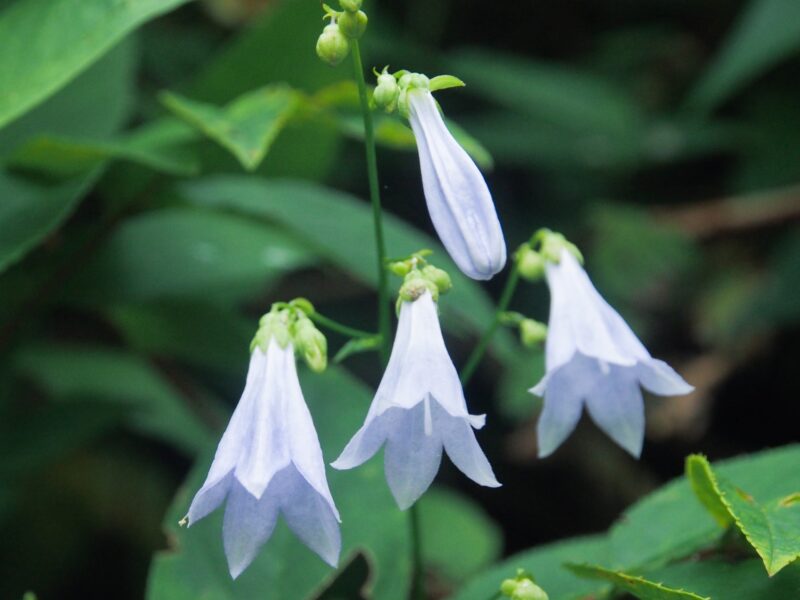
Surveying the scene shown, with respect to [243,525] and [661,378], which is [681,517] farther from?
[243,525]

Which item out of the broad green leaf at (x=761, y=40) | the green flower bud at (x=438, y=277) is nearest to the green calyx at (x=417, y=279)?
the green flower bud at (x=438, y=277)

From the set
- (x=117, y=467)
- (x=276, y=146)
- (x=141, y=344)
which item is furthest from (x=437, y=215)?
(x=117, y=467)

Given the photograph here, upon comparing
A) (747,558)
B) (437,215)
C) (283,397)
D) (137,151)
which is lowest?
(747,558)

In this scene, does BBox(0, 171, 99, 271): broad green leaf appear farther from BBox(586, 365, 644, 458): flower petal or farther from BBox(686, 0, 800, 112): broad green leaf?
BBox(686, 0, 800, 112): broad green leaf

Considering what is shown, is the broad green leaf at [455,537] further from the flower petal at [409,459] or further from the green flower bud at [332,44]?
the green flower bud at [332,44]

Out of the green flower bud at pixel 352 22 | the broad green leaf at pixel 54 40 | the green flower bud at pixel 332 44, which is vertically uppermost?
the broad green leaf at pixel 54 40

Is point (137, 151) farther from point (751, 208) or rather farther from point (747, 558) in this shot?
point (751, 208)
